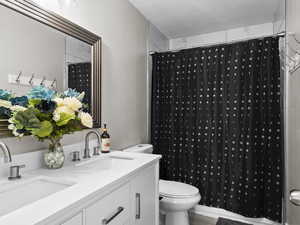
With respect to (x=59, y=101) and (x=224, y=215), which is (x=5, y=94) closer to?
(x=59, y=101)

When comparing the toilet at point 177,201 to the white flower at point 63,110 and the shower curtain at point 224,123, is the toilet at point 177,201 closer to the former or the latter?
the shower curtain at point 224,123

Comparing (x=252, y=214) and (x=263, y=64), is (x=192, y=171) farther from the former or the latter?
(x=263, y=64)

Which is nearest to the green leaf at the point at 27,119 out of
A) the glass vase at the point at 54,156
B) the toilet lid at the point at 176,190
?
the glass vase at the point at 54,156

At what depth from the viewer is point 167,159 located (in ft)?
8.02

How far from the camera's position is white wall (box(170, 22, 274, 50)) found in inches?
102

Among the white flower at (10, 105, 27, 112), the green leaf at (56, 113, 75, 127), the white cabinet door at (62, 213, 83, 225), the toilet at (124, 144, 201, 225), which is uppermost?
the white flower at (10, 105, 27, 112)

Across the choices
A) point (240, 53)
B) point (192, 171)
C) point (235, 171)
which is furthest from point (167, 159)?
point (240, 53)

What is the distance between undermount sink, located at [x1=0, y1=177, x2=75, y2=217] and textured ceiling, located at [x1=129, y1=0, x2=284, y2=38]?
1929 millimetres

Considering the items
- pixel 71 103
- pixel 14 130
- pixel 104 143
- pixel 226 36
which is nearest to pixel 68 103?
pixel 71 103

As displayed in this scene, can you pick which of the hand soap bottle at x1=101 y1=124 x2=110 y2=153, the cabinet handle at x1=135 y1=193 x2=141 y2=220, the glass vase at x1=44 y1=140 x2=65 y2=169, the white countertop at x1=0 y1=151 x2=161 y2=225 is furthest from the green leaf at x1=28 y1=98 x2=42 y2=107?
the cabinet handle at x1=135 y1=193 x2=141 y2=220

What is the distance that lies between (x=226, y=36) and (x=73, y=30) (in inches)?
84.6

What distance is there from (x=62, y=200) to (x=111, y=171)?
385 millimetres

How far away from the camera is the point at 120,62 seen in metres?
1.98

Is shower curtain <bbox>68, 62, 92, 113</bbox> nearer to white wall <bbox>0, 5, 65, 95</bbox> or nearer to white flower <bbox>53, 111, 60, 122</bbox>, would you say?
white wall <bbox>0, 5, 65, 95</bbox>
